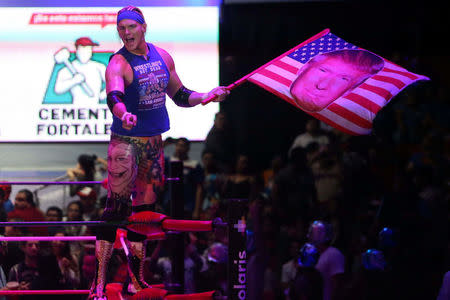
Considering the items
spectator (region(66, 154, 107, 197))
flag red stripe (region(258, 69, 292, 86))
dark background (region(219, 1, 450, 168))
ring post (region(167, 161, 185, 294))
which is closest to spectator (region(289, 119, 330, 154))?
dark background (region(219, 1, 450, 168))

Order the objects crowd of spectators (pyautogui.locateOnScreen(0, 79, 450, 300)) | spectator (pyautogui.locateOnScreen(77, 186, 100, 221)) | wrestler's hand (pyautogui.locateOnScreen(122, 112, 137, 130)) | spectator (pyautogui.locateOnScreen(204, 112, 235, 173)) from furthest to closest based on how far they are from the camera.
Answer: spectator (pyautogui.locateOnScreen(204, 112, 235, 173)) → spectator (pyautogui.locateOnScreen(77, 186, 100, 221)) → crowd of spectators (pyautogui.locateOnScreen(0, 79, 450, 300)) → wrestler's hand (pyautogui.locateOnScreen(122, 112, 137, 130))

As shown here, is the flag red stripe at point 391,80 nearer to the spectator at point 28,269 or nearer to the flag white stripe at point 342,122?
the flag white stripe at point 342,122

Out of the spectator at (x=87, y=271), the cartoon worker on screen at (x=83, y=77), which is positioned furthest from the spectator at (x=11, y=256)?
the cartoon worker on screen at (x=83, y=77)

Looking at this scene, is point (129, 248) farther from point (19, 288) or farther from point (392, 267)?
point (392, 267)

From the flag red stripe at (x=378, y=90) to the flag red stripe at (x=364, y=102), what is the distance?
0.19ft

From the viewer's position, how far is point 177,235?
4.65 meters

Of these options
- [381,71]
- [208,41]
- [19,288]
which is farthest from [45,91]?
[381,71]

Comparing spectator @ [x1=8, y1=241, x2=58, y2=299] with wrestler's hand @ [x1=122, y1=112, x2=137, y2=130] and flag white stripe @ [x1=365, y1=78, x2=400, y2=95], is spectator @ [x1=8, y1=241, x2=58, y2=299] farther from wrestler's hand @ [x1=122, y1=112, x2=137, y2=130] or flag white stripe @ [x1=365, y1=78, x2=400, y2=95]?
flag white stripe @ [x1=365, y1=78, x2=400, y2=95]

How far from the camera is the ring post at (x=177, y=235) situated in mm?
4574

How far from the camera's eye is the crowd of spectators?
5.02 metres

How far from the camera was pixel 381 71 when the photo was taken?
4066 millimetres

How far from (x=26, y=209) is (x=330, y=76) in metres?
2.92

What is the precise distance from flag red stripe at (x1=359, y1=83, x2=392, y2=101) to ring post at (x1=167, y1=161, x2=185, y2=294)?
4.39 ft

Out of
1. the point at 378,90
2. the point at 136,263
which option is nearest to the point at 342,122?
the point at 378,90
